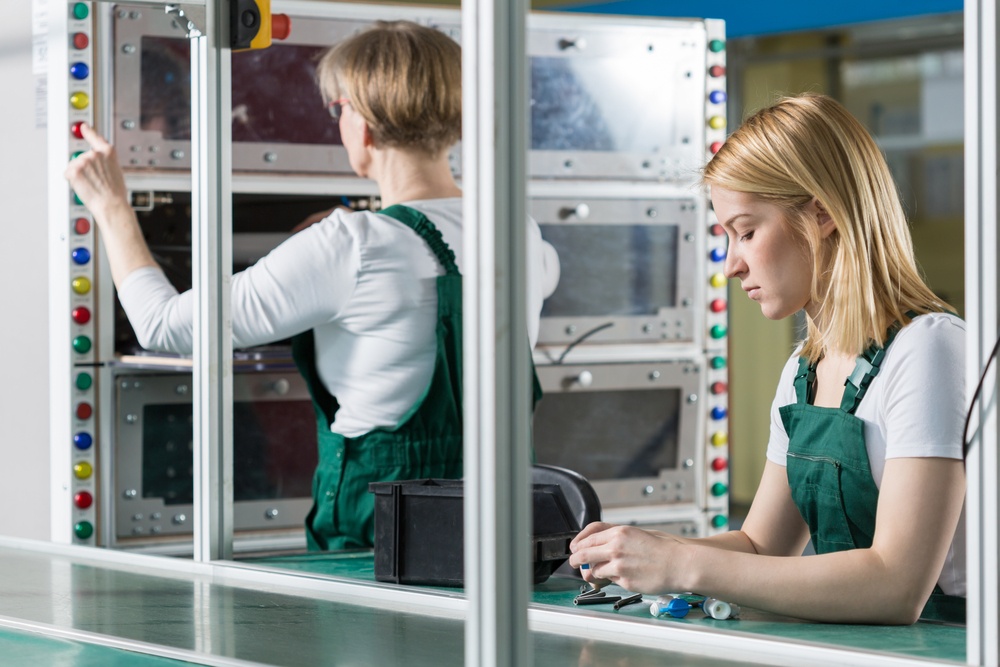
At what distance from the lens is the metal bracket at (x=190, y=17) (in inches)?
71.6

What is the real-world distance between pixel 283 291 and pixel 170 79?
741 millimetres

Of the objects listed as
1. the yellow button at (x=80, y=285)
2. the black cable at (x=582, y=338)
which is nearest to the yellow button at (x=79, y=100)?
the yellow button at (x=80, y=285)

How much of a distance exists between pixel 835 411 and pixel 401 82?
36.7 inches

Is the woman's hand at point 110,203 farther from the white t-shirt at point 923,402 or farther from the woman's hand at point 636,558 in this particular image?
the white t-shirt at point 923,402

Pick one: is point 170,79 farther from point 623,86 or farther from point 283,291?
point 623,86

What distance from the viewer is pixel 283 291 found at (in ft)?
6.54

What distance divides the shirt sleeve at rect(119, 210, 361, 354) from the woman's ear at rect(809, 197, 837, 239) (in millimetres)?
728

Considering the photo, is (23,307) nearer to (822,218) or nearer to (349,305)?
(349,305)

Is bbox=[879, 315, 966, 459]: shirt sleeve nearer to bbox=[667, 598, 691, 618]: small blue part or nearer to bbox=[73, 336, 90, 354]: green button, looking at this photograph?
bbox=[667, 598, 691, 618]: small blue part

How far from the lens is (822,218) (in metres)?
1.60

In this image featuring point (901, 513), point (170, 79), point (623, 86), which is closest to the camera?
point (901, 513)

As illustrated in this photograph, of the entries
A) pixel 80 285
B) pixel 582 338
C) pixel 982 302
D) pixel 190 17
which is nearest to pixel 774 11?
pixel 582 338

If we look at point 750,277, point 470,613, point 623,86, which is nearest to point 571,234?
point 623,86

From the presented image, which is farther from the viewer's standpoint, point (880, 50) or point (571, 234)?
point (880, 50)
